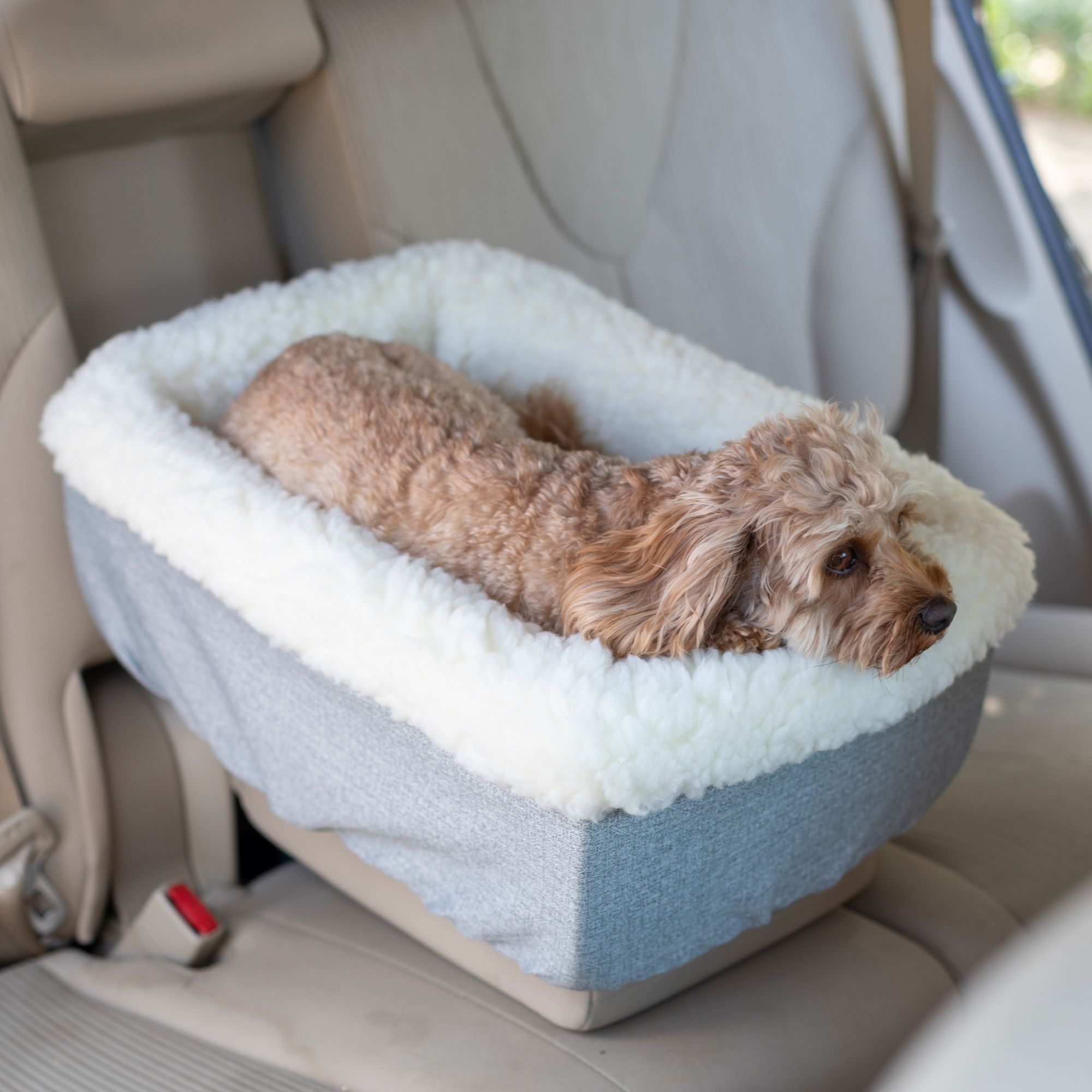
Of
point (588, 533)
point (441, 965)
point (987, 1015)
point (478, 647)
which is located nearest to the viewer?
point (987, 1015)

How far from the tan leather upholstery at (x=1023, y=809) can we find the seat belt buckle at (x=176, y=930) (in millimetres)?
766

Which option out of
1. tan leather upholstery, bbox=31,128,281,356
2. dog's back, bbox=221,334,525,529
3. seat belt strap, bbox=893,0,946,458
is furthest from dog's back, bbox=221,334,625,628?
seat belt strap, bbox=893,0,946,458

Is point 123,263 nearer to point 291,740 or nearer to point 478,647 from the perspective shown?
point 291,740

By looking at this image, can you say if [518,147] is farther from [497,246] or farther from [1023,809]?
[1023,809]

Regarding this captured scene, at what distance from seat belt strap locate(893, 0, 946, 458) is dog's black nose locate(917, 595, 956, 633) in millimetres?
1332

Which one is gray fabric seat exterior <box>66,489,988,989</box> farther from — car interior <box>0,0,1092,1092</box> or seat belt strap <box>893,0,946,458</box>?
seat belt strap <box>893,0,946,458</box>

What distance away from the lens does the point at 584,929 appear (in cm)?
85

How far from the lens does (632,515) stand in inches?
38.1

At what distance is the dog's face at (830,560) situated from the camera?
877mm

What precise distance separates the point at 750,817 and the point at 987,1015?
549 mm

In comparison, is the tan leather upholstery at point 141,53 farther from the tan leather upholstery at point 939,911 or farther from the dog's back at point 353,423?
the tan leather upholstery at point 939,911

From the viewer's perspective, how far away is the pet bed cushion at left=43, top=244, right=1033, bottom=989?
0.80 meters

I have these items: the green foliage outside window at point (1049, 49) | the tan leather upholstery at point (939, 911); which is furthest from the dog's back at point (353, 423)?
the green foliage outside window at point (1049, 49)

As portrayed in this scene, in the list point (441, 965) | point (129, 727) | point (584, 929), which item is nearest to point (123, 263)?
point (129, 727)
